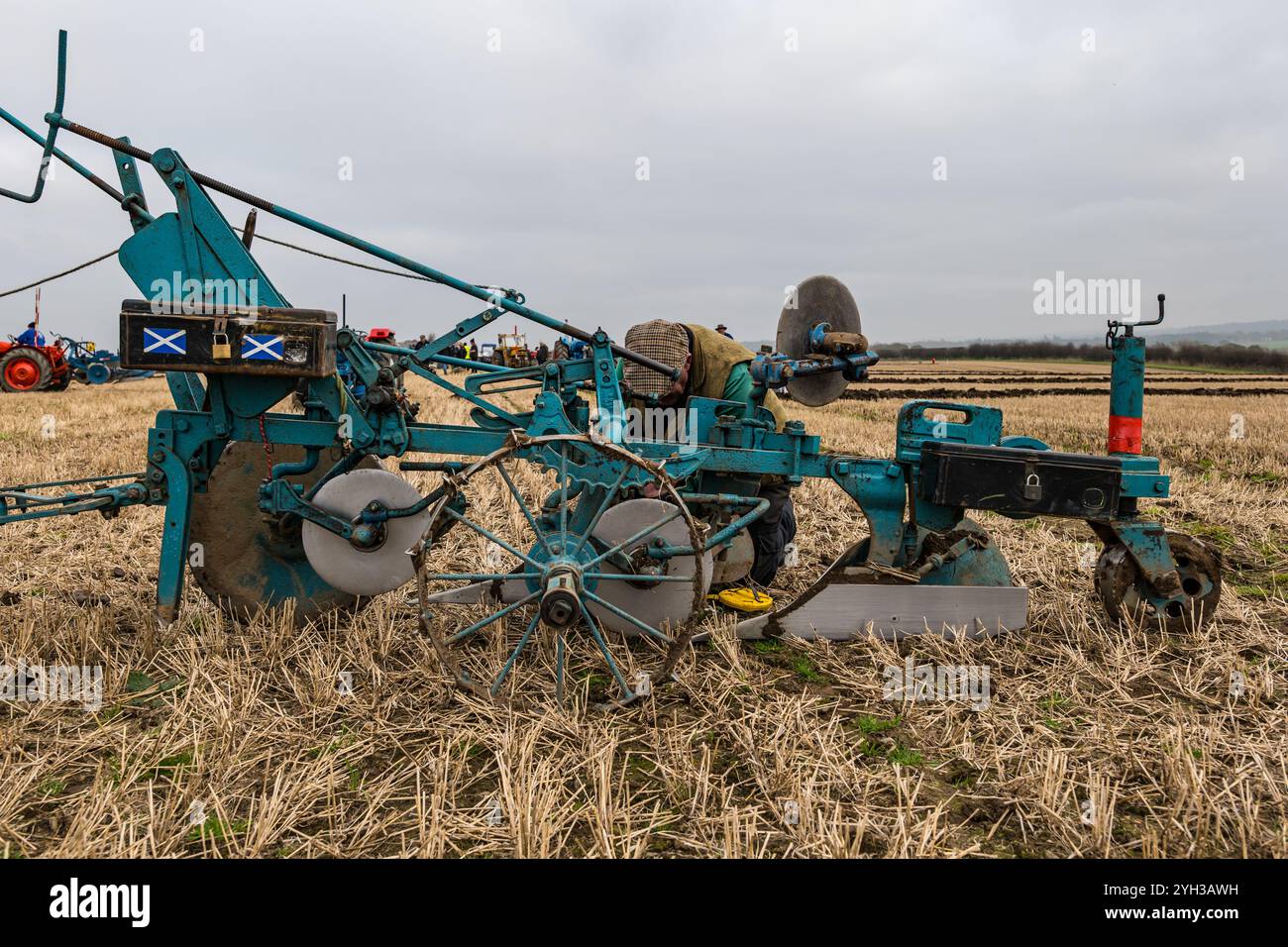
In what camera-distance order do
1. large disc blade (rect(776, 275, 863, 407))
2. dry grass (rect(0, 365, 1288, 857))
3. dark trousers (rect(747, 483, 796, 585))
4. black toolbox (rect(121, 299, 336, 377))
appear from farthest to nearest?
dark trousers (rect(747, 483, 796, 585))
large disc blade (rect(776, 275, 863, 407))
black toolbox (rect(121, 299, 336, 377))
dry grass (rect(0, 365, 1288, 857))

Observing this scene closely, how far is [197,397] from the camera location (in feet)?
15.4

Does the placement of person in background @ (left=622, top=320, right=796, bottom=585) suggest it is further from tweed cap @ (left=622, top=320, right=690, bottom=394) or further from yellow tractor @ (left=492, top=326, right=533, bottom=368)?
yellow tractor @ (left=492, top=326, right=533, bottom=368)

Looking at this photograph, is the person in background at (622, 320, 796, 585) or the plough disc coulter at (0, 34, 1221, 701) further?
→ the person in background at (622, 320, 796, 585)

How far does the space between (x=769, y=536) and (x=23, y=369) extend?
841 inches

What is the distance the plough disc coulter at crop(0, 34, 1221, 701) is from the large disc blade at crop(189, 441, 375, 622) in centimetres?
1

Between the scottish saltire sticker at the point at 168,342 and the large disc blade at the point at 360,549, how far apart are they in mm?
891

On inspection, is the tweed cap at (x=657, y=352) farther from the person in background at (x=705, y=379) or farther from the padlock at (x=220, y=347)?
the padlock at (x=220, y=347)

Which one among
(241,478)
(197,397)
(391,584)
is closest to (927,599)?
(391,584)

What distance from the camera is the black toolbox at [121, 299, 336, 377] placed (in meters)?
3.83

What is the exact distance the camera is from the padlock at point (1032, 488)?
4.27 m

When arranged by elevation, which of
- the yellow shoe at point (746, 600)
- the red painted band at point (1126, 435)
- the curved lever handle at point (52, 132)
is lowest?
the yellow shoe at point (746, 600)

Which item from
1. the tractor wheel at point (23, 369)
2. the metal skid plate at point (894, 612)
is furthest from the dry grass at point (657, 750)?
the tractor wheel at point (23, 369)

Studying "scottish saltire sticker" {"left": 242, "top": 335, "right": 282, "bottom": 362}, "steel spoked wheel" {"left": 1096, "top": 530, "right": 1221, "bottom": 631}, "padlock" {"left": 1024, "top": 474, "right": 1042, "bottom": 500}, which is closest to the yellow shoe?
"padlock" {"left": 1024, "top": 474, "right": 1042, "bottom": 500}

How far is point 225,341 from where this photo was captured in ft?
12.6
